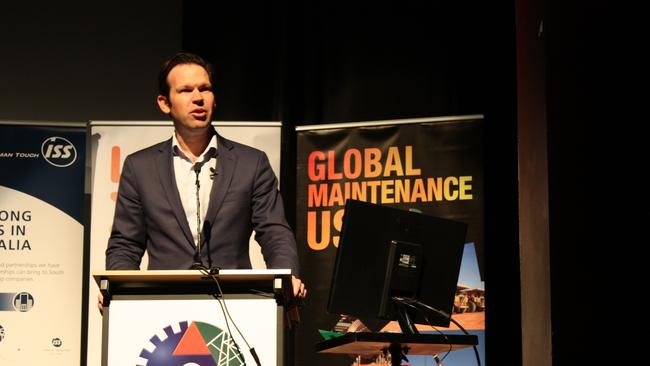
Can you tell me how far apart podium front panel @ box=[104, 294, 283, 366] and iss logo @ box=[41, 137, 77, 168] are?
9.96 feet

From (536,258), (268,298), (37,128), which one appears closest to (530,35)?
(536,258)

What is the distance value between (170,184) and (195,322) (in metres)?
0.81

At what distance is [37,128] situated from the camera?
213 inches

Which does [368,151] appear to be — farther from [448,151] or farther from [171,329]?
[171,329]

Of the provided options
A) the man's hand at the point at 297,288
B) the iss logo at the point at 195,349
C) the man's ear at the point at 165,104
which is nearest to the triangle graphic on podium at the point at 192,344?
the iss logo at the point at 195,349

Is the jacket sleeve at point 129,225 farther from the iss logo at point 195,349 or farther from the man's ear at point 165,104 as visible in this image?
the iss logo at point 195,349

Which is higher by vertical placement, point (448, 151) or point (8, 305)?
point (448, 151)

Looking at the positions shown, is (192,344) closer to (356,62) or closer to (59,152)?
(59,152)

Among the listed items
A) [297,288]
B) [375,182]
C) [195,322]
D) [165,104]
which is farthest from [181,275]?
[375,182]

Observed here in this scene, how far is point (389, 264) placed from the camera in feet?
9.82

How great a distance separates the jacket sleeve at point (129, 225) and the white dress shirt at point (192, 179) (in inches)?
6.7

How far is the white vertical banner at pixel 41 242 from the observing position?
518 cm

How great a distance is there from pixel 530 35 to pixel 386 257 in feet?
4.55

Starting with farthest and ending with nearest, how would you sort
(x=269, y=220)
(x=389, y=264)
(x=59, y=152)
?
(x=59, y=152) < (x=269, y=220) < (x=389, y=264)
